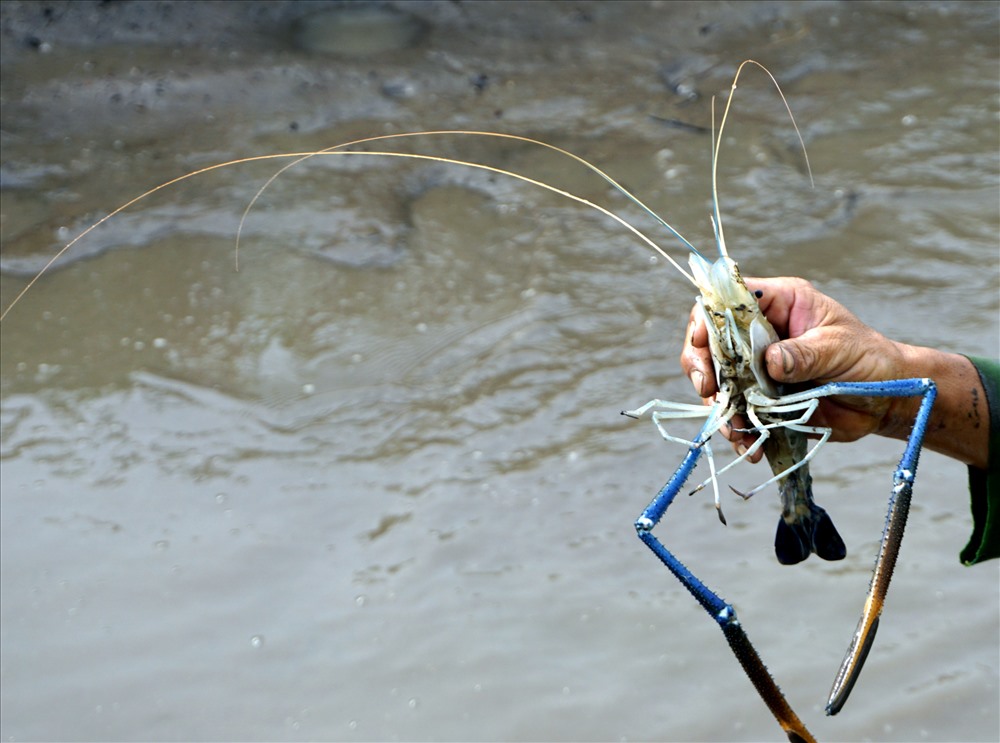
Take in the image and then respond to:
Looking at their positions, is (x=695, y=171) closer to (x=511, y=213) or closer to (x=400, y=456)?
(x=511, y=213)

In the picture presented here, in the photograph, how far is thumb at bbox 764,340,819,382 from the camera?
2564 millimetres

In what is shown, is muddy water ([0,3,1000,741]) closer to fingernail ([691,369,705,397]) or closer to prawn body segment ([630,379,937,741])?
fingernail ([691,369,705,397])

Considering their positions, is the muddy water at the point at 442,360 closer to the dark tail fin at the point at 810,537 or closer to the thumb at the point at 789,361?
the dark tail fin at the point at 810,537

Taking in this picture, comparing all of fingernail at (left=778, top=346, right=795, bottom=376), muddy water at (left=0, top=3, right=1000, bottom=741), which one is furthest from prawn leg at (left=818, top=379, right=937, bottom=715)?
muddy water at (left=0, top=3, right=1000, bottom=741)

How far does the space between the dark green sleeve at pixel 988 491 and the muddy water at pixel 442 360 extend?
100 centimetres

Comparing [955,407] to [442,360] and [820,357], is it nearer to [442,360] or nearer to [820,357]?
[820,357]

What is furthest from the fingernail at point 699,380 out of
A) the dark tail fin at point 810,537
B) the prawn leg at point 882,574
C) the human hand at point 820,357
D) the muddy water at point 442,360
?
the muddy water at point 442,360

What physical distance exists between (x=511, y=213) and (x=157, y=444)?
87.8 inches

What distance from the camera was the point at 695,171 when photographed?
607cm

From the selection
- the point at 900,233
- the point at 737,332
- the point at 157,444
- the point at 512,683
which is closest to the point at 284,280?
the point at 157,444

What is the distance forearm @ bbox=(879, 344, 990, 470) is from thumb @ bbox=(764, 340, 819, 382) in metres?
0.35

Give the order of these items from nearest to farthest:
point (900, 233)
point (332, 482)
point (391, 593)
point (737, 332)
Result: point (737, 332), point (391, 593), point (332, 482), point (900, 233)

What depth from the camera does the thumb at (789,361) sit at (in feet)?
8.41

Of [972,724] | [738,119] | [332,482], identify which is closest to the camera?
[972,724]
